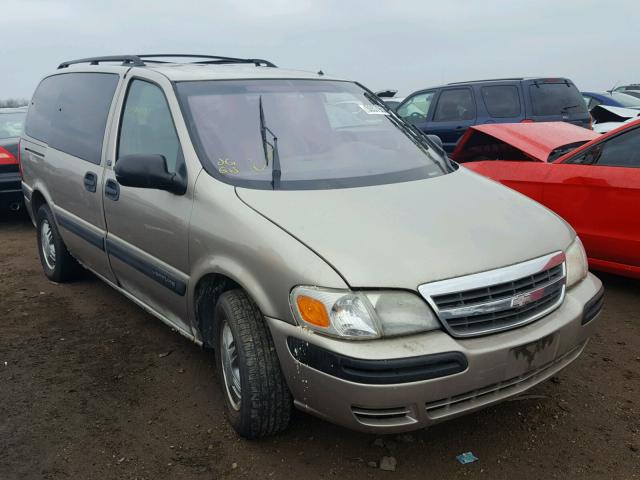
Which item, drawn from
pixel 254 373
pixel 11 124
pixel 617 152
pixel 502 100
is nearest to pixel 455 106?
pixel 502 100

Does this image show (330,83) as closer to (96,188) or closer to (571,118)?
(96,188)

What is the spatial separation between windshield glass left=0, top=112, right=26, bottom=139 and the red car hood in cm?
564

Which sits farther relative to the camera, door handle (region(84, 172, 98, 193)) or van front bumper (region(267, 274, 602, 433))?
door handle (region(84, 172, 98, 193))

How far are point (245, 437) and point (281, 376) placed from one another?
0.44 metres

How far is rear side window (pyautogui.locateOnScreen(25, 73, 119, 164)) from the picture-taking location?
4031 millimetres

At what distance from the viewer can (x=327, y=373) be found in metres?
2.29

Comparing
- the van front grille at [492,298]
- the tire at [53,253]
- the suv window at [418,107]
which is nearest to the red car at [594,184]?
the van front grille at [492,298]

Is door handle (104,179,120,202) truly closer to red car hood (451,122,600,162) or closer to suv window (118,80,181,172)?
suv window (118,80,181,172)

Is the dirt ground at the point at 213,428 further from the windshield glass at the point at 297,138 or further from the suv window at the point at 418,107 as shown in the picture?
the suv window at the point at 418,107

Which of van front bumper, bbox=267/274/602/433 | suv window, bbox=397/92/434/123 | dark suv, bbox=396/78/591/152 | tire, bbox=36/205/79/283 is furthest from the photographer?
suv window, bbox=397/92/434/123

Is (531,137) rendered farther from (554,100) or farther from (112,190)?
(112,190)

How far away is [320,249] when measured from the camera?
7.95 feet

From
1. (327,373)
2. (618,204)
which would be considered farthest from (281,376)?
(618,204)

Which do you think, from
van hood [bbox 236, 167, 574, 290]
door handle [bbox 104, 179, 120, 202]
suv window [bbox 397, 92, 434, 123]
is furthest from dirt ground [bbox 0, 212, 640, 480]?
suv window [bbox 397, 92, 434, 123]
